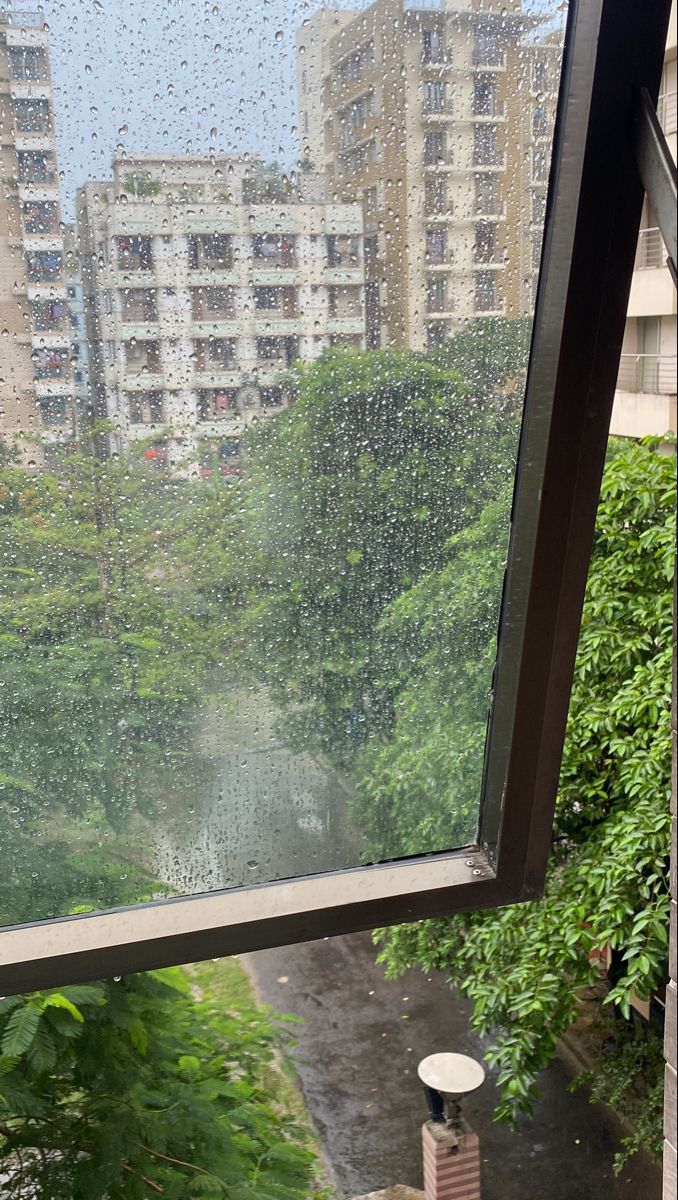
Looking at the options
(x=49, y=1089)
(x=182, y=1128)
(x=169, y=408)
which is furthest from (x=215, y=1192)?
(x=169, y=408)

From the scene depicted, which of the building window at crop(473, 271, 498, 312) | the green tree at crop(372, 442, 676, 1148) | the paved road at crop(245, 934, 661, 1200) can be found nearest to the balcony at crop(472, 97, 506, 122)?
the building window at crop(473, 271, 498, 312)

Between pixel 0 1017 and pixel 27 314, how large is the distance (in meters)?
1.15

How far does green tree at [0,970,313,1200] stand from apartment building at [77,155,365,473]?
3.35 feet

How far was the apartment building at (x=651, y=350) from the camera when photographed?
578 cm

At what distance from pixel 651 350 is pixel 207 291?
6.10 m

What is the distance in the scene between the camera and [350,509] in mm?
974

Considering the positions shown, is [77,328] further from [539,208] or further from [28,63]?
[539,208]

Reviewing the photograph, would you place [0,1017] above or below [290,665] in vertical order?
below

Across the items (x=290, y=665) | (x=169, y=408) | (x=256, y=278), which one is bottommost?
(x=290, y=665)

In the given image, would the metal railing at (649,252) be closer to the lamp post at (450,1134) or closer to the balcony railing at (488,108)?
the lamp post at (450,1134)

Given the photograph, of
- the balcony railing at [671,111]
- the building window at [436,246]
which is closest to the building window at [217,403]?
the building window at [436,246]

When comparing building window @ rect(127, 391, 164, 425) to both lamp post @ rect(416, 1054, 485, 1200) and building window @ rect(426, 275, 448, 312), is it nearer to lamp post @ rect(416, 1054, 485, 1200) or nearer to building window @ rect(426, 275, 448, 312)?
building window @ rect(426, 275, 448, 312)

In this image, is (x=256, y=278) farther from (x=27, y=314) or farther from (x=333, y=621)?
(x=333, y=621)

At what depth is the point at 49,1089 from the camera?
64.3 inches
